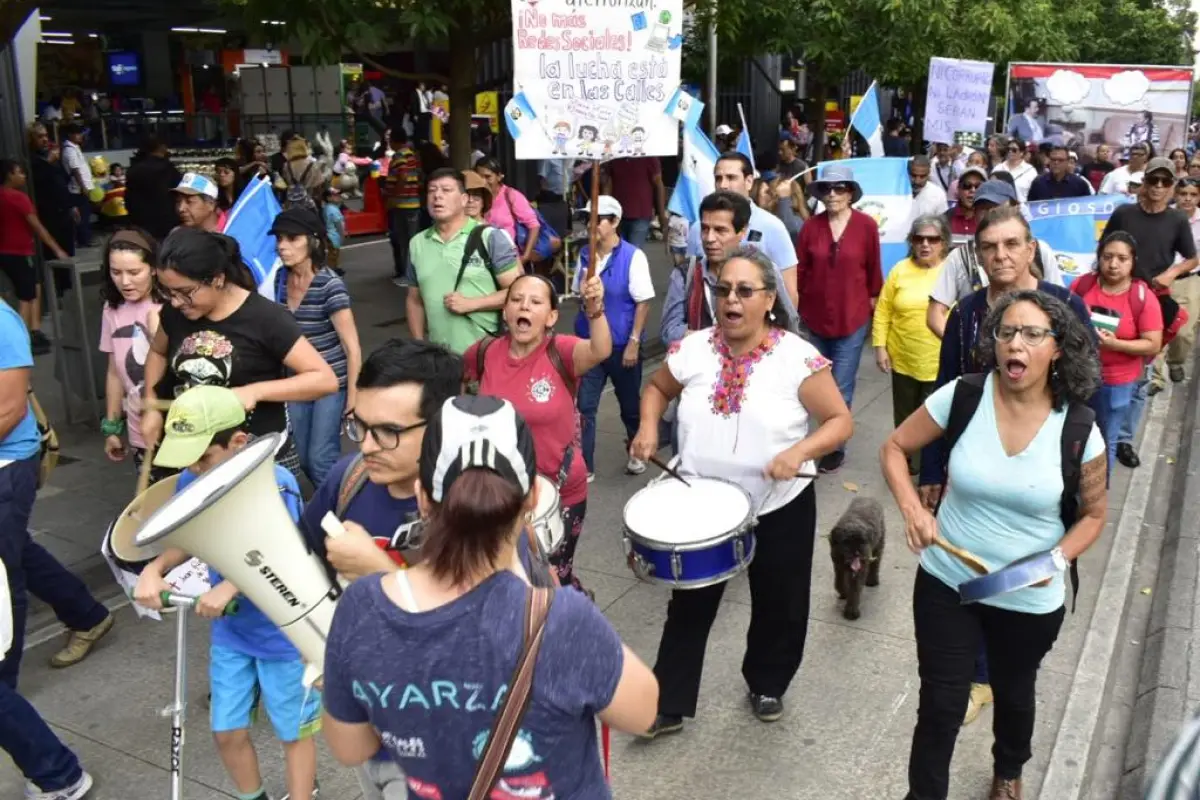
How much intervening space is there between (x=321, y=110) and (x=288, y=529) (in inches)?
700

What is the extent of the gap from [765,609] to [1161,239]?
17.0 ft

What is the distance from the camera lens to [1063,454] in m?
3.22

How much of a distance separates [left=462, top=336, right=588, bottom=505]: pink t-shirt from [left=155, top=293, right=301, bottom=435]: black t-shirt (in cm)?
77

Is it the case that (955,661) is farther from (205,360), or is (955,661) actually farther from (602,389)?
(602,389)

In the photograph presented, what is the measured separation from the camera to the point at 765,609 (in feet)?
13.6

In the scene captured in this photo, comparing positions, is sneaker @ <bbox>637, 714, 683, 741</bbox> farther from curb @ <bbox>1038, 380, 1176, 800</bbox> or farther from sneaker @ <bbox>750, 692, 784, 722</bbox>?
curb @ <bbox>1038, 380, 1176, 800</bbox>

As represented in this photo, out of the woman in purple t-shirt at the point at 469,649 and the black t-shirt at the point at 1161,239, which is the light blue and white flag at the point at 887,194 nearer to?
the black t-shirt at the point at 1161,239

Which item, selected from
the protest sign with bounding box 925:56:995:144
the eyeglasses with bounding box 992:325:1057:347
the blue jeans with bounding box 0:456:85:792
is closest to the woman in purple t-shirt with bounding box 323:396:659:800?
the eyeglasses with bounding box 992:325:1057:347

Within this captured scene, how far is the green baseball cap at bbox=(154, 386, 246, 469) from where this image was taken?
3.04m

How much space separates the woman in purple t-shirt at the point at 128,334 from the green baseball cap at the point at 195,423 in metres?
1.93

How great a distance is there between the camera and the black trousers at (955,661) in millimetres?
3412

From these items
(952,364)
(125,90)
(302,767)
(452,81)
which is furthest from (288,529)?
(125,90)

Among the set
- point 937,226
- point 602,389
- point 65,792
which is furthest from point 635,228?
point 65,792

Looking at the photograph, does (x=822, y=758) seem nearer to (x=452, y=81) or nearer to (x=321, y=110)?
(x=452, y=81)
